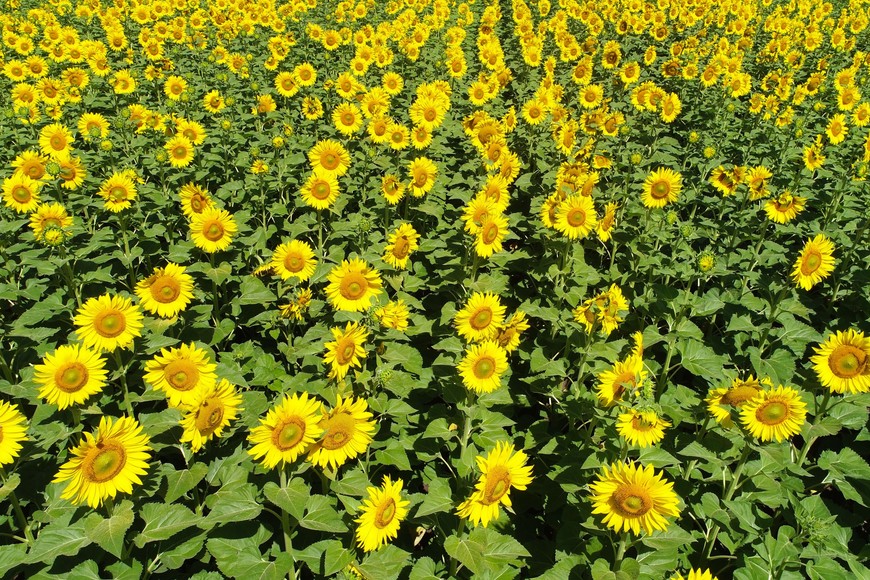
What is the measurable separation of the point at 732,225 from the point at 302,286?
4.96 metres

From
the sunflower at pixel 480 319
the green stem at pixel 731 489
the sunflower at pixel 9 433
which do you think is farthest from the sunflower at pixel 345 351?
the green stem at pixel 731 489

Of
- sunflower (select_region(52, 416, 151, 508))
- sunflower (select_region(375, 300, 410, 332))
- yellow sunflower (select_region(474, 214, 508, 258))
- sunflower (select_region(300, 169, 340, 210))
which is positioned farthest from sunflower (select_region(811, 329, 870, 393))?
sunflower (select_region(300, 169, 340, 210))

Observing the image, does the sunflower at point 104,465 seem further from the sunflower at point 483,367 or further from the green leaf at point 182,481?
the sunflower at point 483,367

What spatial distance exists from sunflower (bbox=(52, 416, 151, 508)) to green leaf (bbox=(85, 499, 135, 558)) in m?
0.10

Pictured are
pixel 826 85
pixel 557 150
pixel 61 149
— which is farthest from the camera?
pixel 826 85

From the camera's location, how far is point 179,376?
3.28m

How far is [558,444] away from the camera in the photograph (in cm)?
405

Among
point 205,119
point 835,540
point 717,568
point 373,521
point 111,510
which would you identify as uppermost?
point 205,119

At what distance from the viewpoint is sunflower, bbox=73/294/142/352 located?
3.42 m

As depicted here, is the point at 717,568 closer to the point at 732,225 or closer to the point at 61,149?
the point at 732,225

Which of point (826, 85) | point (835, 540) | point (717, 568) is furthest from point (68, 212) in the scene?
point (826, 85)

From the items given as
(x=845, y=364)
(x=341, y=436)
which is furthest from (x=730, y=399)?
(x=341, y=436)

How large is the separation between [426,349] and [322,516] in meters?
2.45

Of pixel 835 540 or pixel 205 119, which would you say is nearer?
pixel 835 540
